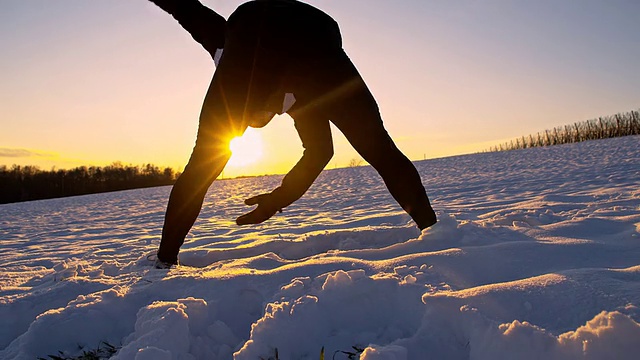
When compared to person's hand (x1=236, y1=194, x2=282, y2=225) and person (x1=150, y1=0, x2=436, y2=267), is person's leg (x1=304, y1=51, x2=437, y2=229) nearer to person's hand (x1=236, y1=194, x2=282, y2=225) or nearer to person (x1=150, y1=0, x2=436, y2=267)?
person (x1=150, y1=0, x2=436, y2=267)

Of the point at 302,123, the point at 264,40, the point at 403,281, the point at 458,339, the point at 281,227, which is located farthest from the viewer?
the point at 281,227

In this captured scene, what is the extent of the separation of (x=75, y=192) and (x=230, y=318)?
145ft

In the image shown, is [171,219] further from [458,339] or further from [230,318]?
[458,339]

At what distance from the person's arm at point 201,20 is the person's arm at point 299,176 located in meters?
0.60

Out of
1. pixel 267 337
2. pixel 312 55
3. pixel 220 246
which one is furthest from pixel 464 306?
pixel 220 246

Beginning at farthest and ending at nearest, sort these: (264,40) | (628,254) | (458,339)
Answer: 1. (264,40)
2. (628,254)
3. (458,339)

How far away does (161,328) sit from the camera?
43.3 inches

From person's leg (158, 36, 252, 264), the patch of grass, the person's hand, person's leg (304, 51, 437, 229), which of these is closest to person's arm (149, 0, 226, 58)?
person's leg (158, 36, 252, 264)

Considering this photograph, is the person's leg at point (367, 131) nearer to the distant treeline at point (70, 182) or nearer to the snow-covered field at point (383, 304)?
the snow-covered field at point (383, 304)

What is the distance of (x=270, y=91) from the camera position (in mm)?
1900

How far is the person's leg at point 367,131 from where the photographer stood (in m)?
1.98

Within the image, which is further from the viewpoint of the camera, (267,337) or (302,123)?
(302,123)

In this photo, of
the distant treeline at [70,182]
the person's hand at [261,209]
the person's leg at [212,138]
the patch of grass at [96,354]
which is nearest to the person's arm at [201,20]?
the person's leg at [212,138]

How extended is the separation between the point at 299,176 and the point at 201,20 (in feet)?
3.12
